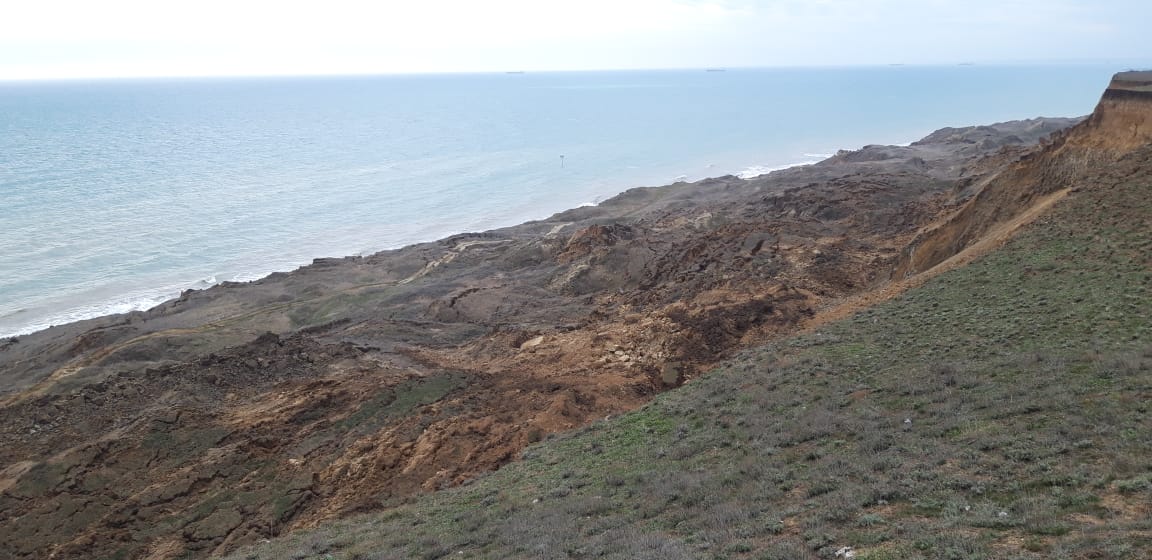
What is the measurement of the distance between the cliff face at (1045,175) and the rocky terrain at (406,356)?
8 centimetres

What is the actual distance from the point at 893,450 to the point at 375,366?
1628 cm

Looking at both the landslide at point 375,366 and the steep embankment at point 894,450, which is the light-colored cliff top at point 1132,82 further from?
the landslide at point 375,366

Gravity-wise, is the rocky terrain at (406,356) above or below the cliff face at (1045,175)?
below

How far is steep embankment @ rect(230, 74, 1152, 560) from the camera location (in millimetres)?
8086

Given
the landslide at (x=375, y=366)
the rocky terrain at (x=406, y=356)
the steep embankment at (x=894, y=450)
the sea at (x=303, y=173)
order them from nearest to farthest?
1. the steep embankment at (x=894, y=450)
2. the landslide at (x=375, y=366)
3. the rocky terrain at (x=406, y=356)
4. the sea at (x=303, y=173)

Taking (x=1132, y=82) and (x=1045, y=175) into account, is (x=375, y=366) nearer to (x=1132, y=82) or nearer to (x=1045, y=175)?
(x=1045, y=175)

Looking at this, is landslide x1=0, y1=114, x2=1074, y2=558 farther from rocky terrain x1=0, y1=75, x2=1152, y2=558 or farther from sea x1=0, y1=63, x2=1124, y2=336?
sea x1=0, y1=63, x2=1124, y2=336

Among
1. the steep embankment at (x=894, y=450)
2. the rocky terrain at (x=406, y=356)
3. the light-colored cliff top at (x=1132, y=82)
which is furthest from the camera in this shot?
the light-colored cliff top at (x=1132, y=82)

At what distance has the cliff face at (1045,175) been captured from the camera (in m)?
23.1

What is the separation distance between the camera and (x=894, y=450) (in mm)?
10883

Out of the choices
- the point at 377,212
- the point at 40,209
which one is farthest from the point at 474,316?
the point at 40,209

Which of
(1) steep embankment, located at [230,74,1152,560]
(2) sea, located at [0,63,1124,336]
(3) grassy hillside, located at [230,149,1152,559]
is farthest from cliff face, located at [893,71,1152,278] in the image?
(2) sea, located at [0,63,1124,336]

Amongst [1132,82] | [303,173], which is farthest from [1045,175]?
[303,173]

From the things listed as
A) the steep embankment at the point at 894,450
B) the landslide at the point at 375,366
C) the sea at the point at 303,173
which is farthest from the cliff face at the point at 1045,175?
the sea at the point at 303,173
